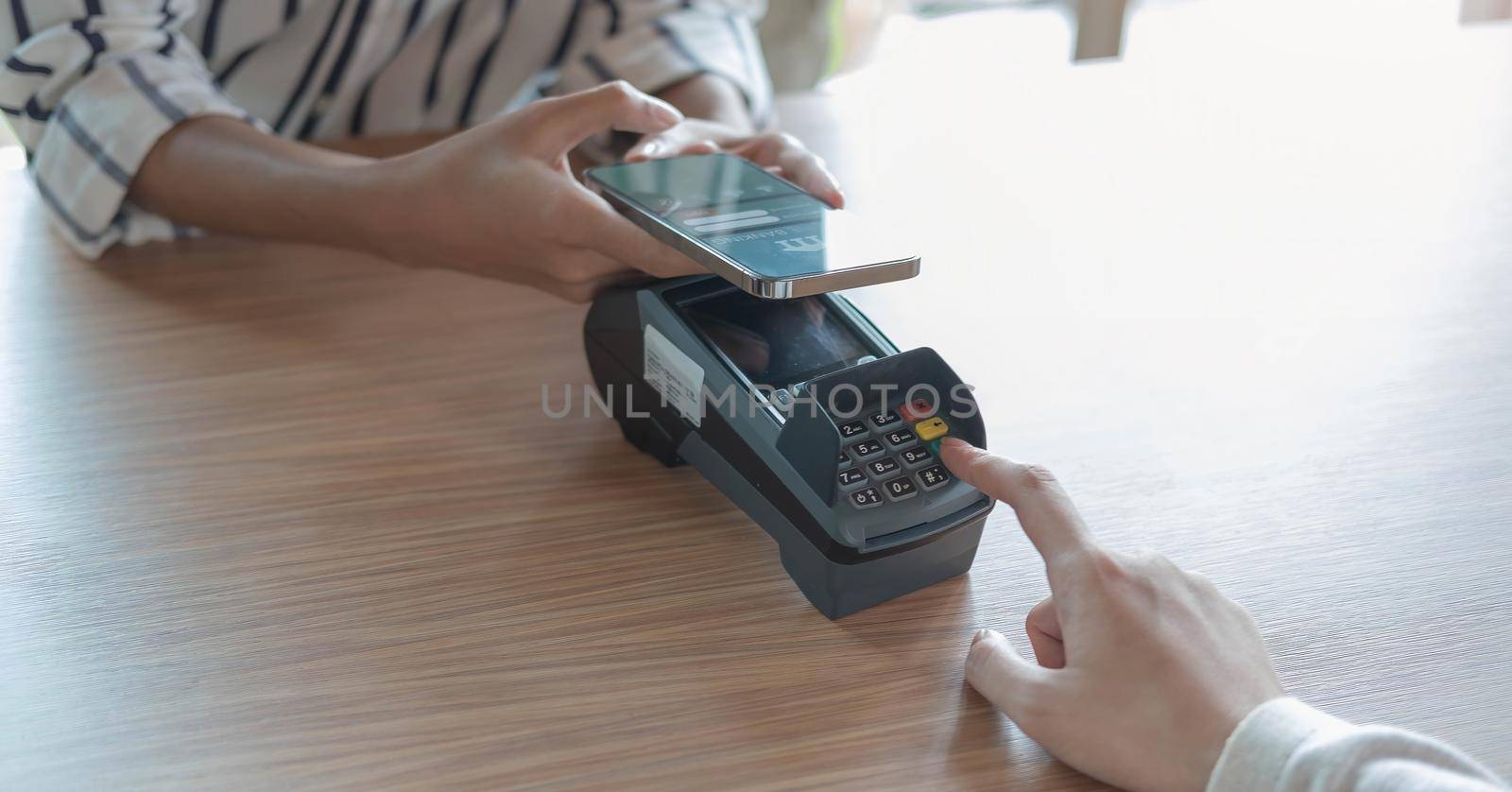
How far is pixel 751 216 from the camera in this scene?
605mm

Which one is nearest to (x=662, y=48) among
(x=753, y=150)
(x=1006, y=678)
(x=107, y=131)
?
(x=753, y=150)

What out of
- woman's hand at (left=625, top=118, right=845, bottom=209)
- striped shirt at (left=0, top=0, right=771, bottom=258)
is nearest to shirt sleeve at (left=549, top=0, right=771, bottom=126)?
striped shirt at (left=0, top=0, right=771, bottom=258)

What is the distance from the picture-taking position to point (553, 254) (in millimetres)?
686

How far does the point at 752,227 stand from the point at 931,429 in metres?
0.13

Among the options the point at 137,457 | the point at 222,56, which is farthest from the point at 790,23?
the point at 137,457

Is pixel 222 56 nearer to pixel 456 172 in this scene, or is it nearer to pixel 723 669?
pixel 456 172

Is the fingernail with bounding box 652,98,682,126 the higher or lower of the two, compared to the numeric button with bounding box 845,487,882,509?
higher

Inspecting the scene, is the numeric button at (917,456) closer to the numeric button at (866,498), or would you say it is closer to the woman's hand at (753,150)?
the numeric button at (866,498)

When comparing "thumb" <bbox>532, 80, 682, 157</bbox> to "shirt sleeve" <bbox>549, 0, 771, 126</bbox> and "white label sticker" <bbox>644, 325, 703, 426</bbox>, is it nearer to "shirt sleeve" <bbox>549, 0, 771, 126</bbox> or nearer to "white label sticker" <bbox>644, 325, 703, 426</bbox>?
"white label sticker" <bbox>644, 325, 703, 426</bbox>

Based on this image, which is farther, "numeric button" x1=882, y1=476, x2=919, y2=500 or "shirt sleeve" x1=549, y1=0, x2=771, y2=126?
"shirt sleeve" x1=549, y1=0, x2=771, y2=126

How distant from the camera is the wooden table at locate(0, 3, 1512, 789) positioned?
485 millimetres

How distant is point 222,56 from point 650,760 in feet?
2.53

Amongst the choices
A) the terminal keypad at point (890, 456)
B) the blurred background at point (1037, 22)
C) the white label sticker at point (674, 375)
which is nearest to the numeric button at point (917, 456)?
the terminal keypad at point (890, 456)

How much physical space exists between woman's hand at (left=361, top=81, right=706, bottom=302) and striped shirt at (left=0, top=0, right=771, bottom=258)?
0.21 metres
